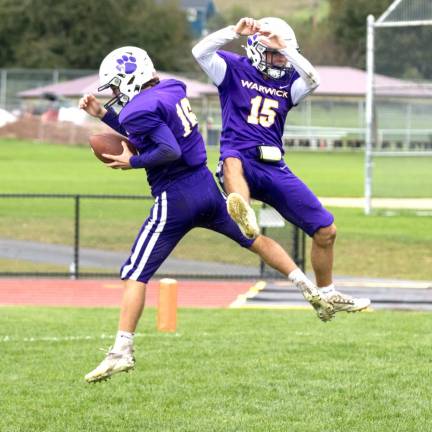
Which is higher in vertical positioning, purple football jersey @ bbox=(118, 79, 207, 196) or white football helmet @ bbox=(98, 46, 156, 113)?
white football helmet @ bbox=(98, 46, 156, 113)

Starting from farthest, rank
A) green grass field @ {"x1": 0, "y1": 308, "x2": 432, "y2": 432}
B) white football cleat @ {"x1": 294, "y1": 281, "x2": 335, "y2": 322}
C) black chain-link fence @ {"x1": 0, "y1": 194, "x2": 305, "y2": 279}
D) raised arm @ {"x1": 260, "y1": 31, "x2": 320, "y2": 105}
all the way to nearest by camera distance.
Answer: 1. black chain-link fence @ {"x1": 0, "y1": 194, "x2": 305, "y2": 279}
2. raised arm @ {"x1": 260, "y1": 31, "x2": 320, "y2": 105}
3. white football cleat @ {"x1": 294, "y1": 281, "x2": 335, "y2": 322}
4. green grass field @ {"x1": 0, "y1": 308, "x2": 432, "y2": 432}

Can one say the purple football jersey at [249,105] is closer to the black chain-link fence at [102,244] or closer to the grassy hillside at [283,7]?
the black chain-link fence at [102,244]

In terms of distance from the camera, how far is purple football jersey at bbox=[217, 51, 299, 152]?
9.04m

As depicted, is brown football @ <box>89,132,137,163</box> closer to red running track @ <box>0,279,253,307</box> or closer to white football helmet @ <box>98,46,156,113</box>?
white football helmet @ <box>98,46,156,113</box>

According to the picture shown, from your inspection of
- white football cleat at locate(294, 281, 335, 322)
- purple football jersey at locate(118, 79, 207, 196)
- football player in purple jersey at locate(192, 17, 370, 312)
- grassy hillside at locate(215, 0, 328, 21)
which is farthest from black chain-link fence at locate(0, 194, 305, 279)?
grassy hillside at locate(215, 0, 328, 21)

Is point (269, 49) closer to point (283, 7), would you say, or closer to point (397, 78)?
point (397, 78)

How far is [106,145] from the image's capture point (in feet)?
27.2

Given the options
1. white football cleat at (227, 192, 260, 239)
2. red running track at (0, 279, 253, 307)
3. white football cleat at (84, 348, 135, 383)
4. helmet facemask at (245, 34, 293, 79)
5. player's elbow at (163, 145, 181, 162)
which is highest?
helmet facemask at (245, 34, 293, 79)

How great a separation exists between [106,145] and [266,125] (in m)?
1.37

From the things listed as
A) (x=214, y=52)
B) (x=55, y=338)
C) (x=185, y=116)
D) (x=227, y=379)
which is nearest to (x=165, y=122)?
(x=185, y=116)

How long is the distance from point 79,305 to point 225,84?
8261 mm

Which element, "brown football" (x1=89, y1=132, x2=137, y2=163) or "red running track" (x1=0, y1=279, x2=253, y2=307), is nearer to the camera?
"brown football" (x1=89, y1=132, x2=137, y2=163)

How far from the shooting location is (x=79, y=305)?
1681 cm

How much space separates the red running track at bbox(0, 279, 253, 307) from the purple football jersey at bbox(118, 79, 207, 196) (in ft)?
27.6
